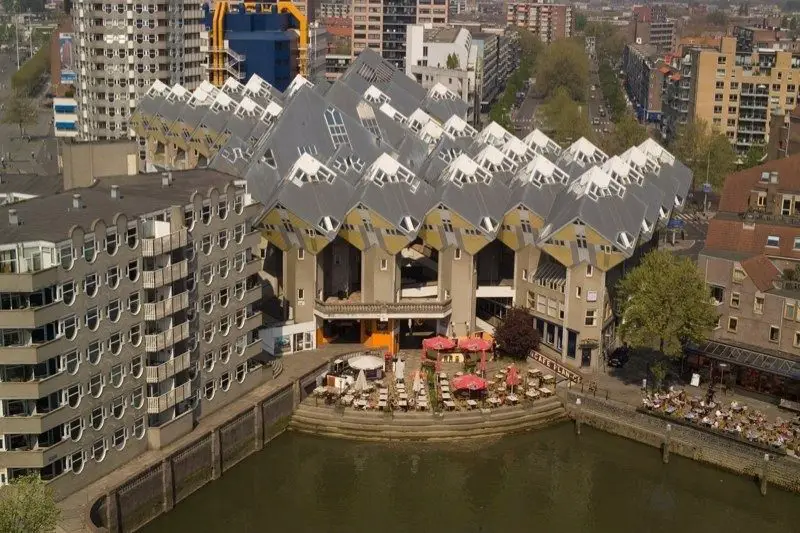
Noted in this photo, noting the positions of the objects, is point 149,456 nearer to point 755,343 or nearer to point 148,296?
point 148,296

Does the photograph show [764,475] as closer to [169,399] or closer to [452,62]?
[169,399]

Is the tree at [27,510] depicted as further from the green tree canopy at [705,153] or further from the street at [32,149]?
the green tree canopy at [705,153]

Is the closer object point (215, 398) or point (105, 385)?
point (105, 385)

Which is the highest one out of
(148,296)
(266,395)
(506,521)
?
(148,296)

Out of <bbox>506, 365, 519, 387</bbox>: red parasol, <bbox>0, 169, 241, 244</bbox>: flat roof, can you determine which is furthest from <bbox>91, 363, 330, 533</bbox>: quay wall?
<bbox>0, 169, 241, 244</bbox>: flat roof

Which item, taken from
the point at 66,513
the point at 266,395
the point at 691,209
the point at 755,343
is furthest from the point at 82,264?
the point at 691,209

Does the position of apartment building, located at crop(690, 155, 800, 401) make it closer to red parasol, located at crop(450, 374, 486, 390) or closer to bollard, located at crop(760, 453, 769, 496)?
bollard, located at crop(760, 453, 769, 496)
